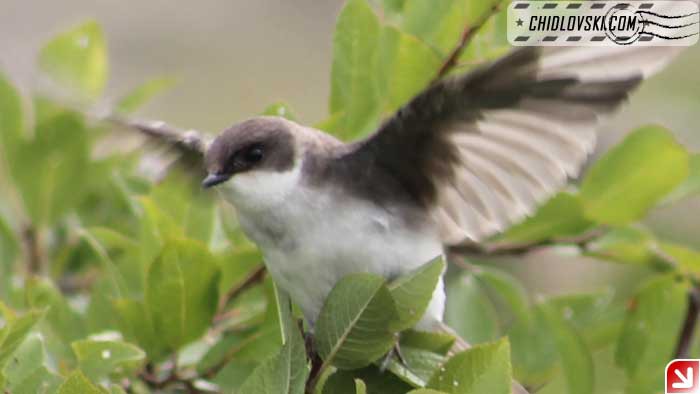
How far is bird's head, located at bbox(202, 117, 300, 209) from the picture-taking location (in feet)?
8.13

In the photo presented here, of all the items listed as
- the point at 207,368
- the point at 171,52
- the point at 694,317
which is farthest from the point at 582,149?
the point at 171,52

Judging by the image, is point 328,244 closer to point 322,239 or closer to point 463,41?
point 322,239

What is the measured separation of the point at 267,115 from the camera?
100 inches

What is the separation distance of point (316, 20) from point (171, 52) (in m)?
1.18

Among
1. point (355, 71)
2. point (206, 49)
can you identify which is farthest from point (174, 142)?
point (206, 49)

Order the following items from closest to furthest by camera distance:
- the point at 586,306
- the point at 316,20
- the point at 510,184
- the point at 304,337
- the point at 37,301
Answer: the point at 304,337 → the point at 510,184 → the point at 37,301 → the point at 586,306 → the point at 316,20

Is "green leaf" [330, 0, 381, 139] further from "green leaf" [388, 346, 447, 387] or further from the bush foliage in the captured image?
"green leaf" [388, 346, 447, 387]

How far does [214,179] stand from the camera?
2471mm

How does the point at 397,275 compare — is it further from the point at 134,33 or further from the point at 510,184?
the point at 134,33

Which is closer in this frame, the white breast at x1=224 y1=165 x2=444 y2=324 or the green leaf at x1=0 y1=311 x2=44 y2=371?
the green leaf at x1=0 y1=311 x2=44 y2=371

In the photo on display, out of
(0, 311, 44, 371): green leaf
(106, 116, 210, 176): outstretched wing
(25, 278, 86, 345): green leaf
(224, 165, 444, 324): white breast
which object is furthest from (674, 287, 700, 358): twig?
(0, 311, 44, 371): green leaf

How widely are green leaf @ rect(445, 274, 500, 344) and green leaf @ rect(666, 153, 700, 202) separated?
0.43 metres

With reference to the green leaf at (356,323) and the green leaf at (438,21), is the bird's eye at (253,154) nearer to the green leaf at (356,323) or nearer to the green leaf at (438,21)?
the green leaf at (438,21)

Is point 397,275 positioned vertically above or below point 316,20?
above
